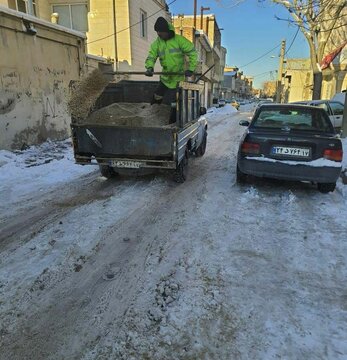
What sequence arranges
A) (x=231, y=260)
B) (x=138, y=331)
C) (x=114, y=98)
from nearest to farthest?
(x=138, y=331), (x=231, y=260), (x=114, y=98)

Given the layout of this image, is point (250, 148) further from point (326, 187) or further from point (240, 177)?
point (326, 187)

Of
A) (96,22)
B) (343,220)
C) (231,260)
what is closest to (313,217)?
(343,220)

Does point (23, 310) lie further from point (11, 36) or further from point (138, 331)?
point (11, 36)

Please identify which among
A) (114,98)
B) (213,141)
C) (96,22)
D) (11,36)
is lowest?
(213,141)

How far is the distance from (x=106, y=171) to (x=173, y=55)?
2682mm

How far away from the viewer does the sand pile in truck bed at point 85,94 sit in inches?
238

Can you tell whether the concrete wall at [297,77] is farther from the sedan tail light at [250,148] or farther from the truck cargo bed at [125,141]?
the truck cargo bed at [125,141]

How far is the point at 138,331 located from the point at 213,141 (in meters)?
10.6

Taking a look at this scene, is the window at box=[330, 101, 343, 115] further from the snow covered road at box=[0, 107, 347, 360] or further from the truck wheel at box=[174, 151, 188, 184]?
the truck wheel at box=[174, 151, 188, 184]

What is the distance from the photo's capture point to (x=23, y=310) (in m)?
2.80

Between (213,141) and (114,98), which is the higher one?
(114,98)

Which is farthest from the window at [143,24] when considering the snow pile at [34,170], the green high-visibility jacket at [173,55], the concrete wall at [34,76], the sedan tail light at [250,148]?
the sedan tail light at [250,148]

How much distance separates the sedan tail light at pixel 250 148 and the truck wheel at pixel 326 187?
1284 mm

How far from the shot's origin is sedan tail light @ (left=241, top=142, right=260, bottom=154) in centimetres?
577
